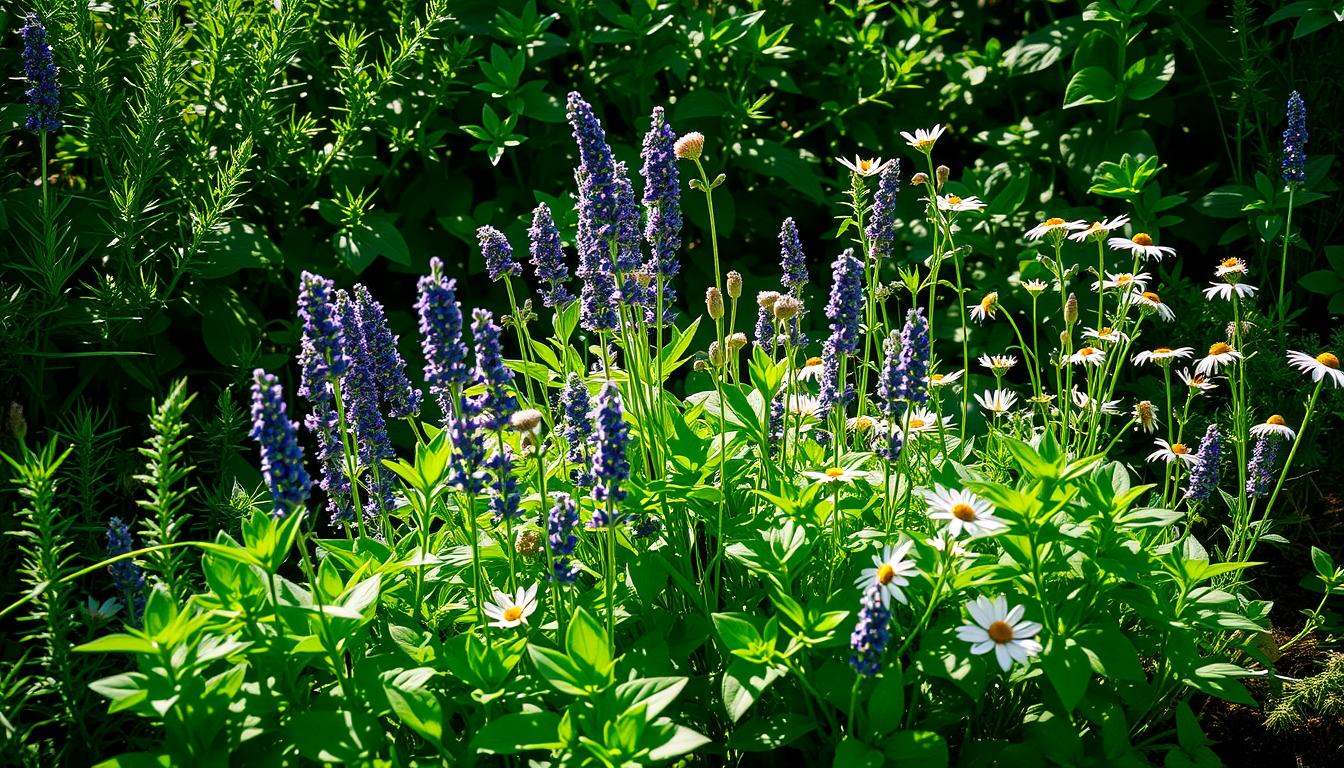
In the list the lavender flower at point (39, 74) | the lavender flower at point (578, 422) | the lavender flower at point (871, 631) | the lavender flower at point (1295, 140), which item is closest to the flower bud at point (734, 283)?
the lavender flower at point (578, 422)

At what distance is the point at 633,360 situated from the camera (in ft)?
7.83

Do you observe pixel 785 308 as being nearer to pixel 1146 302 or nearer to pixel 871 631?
pixel 871 631

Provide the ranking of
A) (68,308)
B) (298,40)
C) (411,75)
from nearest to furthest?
(68,308) → (298,40) → (411,75)

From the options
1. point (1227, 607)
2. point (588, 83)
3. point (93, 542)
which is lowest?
point (1227, 607)

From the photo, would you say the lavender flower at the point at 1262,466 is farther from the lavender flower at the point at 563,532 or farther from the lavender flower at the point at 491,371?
the lavender flower at the point at 491,371

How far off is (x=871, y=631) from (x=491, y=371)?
775 mm

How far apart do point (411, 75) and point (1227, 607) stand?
310cm

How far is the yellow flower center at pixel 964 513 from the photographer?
202 cm

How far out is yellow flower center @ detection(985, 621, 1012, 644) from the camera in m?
1.97

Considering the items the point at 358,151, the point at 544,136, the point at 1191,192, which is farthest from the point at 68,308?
the point at 1191,192

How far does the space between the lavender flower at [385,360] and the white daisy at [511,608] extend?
49 centimetres

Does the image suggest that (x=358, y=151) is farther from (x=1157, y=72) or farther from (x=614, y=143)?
(x=1157, y=72)

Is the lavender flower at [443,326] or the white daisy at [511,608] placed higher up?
the lavender flower at [443,326]

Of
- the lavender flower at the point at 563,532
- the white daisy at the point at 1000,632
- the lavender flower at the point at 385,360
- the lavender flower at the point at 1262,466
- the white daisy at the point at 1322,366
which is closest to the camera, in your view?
the white daisy at the point at 1000,632
